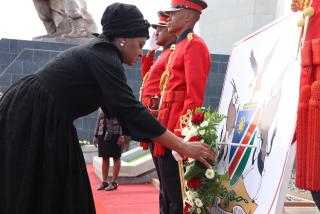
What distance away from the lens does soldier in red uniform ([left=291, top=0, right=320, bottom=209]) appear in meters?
1.40

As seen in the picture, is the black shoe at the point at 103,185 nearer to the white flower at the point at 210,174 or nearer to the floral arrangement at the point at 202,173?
the floral arrangement at the point at 202,173

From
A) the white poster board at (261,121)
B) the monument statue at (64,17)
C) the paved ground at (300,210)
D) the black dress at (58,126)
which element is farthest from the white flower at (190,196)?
the monument statue at (64,17)

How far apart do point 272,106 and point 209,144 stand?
0.46 m

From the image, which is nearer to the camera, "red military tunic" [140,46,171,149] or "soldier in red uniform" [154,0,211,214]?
"soldier in red uniform" [154,0,211,214]

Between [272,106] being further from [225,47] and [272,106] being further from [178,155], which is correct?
[225,47]

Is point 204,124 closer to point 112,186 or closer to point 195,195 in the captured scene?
point 195,195

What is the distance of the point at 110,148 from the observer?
5.42m

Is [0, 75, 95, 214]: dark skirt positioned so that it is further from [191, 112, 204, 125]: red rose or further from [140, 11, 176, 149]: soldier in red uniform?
[140, 11, 176, 149]: soldier in red uniform

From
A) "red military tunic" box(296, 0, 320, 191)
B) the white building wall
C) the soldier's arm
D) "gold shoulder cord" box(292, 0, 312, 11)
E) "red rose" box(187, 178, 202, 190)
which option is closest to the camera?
"red military tunic" box(296, 0, 320, 191)

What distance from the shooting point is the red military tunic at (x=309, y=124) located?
140 centimetres

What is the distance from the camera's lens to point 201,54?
2.50 metres

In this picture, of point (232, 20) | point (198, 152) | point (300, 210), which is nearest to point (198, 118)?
point (198, 152)

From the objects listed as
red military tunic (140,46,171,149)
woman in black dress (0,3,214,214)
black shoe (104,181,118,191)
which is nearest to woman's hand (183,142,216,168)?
woman in black dress (0,3,214,214)

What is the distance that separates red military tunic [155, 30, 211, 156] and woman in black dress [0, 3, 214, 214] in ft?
1.78
